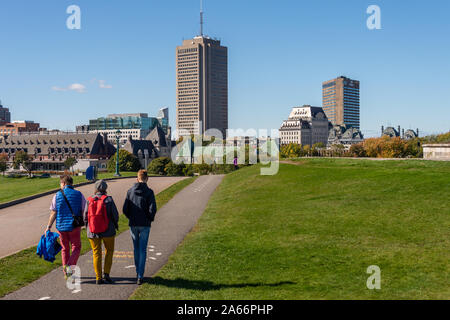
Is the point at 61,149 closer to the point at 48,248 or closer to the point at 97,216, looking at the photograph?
the point at 48,248

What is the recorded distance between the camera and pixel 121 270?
11.0 meters

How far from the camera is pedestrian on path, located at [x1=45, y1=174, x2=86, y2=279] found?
1020 centimetres

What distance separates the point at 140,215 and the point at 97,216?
1.02m

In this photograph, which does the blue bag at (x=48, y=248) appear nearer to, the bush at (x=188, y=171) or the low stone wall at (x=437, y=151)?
the low stone wall at (x=437, y=151)

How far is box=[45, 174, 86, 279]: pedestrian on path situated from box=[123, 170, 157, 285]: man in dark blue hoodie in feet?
4.32

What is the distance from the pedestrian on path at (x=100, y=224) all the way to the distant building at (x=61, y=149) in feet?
360

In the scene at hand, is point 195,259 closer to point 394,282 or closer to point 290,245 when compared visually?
point 290,245

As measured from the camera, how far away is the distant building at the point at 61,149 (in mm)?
120625

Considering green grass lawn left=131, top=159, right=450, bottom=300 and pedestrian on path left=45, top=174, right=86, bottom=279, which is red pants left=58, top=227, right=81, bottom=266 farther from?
green grass lawn left=131, top=159, right=450, bottom=300

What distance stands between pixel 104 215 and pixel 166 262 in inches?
116

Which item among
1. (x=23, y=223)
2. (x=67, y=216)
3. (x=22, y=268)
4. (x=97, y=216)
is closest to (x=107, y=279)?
(x=97, y=216)

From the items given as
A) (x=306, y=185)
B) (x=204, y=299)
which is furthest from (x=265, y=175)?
(x=204, y=299)
